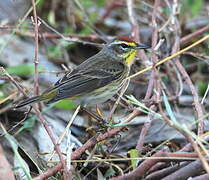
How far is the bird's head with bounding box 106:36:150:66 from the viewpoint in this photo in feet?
15.2

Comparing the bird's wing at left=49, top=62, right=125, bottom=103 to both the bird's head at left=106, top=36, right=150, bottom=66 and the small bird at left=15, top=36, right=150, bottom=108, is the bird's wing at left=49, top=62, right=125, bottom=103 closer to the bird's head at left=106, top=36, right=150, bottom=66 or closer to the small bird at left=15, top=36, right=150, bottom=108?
the small bird at left=15, top=36, right=150, bottom=108

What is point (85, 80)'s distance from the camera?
4.34 meters

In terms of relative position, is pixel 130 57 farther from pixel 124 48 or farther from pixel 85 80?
pixel 85 80

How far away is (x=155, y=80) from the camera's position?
3.95 meters

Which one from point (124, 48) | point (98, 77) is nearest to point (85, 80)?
point (98, 77)

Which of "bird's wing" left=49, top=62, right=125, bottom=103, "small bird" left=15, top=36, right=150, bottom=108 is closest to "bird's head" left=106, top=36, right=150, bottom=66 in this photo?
"small bird" left=15, top=36, right=150, bottom=108

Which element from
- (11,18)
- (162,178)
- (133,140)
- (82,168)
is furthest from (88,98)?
(11,18)

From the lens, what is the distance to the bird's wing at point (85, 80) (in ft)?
13.5

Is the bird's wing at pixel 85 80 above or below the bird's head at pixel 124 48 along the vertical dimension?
below

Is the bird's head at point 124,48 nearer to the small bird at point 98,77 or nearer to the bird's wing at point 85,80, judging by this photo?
the small bird at point 98,77

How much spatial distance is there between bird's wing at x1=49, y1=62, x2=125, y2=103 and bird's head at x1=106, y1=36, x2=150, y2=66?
0.19 m

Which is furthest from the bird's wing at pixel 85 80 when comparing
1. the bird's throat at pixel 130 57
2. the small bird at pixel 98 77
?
the bird's throat at pixel 130 57

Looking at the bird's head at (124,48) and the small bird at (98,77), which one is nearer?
the small bird at (98,77)

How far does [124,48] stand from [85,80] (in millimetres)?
574
